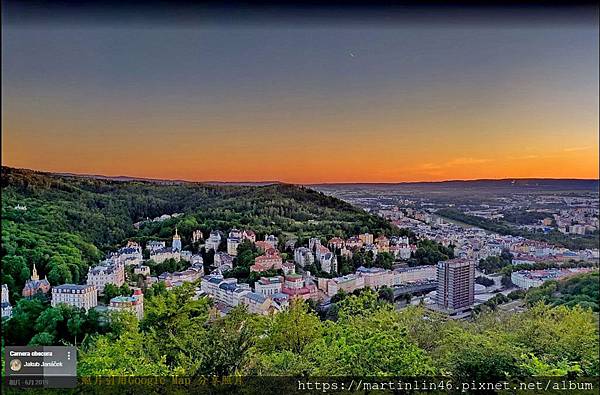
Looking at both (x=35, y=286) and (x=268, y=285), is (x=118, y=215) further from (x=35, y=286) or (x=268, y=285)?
(x=268, y=285)

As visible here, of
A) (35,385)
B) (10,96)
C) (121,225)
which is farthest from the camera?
(121,225)

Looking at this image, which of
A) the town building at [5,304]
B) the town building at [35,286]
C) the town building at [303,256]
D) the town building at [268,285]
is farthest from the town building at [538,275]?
the town building at [5,304]

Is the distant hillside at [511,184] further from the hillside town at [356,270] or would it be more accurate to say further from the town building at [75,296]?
the town building at [75,296]

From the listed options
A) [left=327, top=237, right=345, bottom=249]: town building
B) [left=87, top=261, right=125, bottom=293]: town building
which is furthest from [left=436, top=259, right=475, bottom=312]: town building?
[left=87, top=261, right=125, bottom=293]: town building

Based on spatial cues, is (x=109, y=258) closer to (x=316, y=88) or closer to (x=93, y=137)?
(x=93, y=137)

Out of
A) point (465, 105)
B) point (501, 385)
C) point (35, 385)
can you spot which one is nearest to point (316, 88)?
point (465, 105)

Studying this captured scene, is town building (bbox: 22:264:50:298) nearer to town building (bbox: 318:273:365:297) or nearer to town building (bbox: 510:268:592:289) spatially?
town building (bbox: 318:273:365:297)

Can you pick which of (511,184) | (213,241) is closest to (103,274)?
(213,241)
